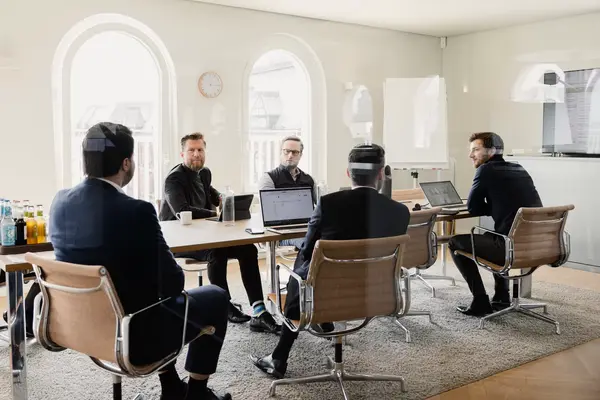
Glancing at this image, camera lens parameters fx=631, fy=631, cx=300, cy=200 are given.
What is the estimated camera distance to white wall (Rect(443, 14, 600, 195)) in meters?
3.74

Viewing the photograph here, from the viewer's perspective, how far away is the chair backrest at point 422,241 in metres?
3.11

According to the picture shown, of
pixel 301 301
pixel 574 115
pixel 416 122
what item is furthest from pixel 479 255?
pixel 574 115

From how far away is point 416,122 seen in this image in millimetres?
4367

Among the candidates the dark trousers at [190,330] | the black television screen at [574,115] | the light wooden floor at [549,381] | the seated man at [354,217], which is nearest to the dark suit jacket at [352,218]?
the seated man at [354,217]

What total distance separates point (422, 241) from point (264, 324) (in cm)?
89

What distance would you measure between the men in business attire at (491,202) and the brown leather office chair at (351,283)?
1181 mm

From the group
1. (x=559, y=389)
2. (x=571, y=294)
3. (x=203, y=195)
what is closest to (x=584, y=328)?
(x=571, y=294)

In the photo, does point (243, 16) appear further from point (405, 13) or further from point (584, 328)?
point (584, 328)

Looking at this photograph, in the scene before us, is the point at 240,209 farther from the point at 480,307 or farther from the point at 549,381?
the point at 549,381

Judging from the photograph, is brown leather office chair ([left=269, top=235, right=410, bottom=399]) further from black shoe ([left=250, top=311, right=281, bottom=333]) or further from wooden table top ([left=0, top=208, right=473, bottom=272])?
black shoe ([left=250, top=311, right=281, bottom=333])

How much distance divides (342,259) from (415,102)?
2528mm

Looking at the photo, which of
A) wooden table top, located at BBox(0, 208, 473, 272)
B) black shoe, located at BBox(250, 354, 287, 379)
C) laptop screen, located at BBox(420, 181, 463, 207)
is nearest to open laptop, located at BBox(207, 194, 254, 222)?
wooden table top, located at BBox(0, 208, 473, 272)

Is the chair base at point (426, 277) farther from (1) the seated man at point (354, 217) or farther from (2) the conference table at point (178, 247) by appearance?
(1) the seated man at point (354, 217)

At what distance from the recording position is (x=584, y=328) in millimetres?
3193
